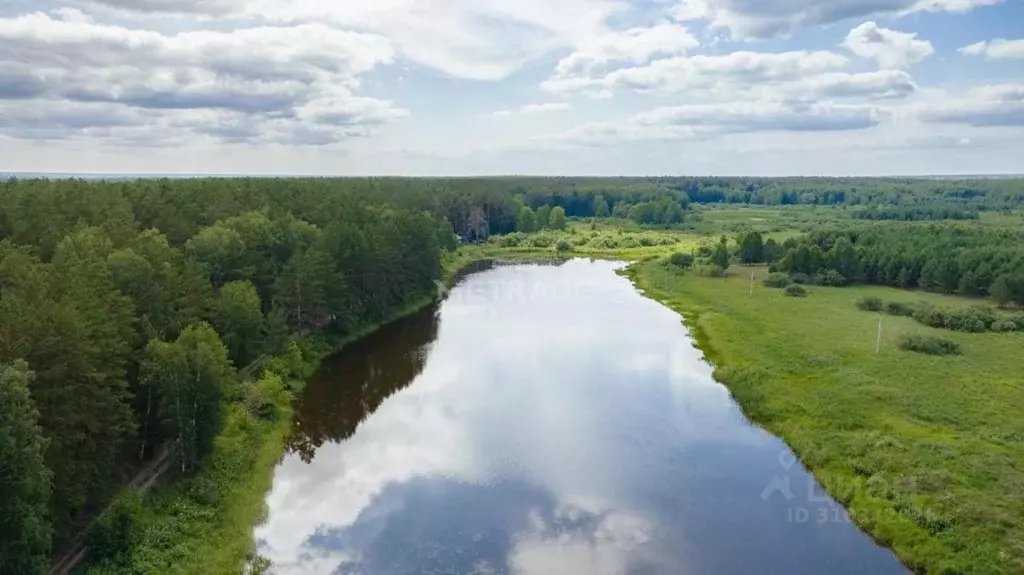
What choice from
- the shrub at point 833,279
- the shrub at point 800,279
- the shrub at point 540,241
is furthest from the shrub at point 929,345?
the shrub at point 540,241

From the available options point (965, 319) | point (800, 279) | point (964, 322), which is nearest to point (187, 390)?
point (964, 322)

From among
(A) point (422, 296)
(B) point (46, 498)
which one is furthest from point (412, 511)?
(A) point (422, 296)

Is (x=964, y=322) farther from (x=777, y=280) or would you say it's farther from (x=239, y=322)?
(x=239, y=322)

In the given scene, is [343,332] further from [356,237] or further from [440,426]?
[440,426]

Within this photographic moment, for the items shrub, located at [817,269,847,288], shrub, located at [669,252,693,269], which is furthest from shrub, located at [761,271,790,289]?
shrub, located at [669,252,693,269]

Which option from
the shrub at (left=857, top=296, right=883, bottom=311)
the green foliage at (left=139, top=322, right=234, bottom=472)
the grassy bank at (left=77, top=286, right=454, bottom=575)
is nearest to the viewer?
the grassy bank at (left=77, top=286, right=454, bottom=575)

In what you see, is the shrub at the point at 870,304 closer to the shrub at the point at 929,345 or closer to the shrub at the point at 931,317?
the shrub at the point at 931,317

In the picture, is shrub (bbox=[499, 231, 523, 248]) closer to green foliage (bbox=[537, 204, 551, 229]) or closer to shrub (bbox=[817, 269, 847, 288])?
green foliage (bbox=[537, 204, 551, 229])
